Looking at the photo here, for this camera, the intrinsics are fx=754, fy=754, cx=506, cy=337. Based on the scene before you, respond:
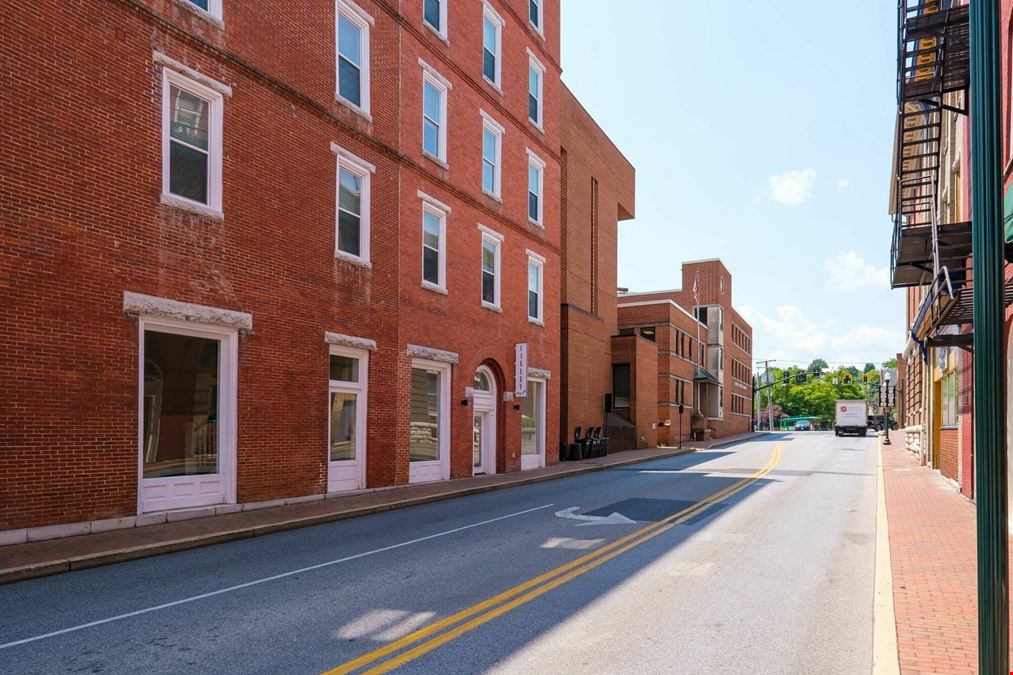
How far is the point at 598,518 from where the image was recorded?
1306 cm

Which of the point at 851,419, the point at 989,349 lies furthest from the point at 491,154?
the point at 851,419

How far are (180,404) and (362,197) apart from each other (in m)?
6.97

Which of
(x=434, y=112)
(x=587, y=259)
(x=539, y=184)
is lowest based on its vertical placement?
(x=587, y=259)

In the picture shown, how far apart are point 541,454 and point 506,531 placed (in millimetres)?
15196

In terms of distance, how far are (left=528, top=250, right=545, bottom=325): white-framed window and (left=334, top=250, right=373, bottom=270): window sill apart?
9.99 m

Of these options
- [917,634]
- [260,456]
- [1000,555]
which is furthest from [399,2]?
[1000,555]

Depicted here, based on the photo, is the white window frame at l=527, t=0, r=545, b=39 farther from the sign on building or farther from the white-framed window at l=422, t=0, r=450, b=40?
the sign on building

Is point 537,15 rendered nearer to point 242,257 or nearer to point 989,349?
point 242,257

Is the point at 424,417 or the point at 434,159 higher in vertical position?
the point at 434,159

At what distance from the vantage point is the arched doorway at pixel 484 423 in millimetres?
22938

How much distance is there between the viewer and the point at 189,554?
392 inches

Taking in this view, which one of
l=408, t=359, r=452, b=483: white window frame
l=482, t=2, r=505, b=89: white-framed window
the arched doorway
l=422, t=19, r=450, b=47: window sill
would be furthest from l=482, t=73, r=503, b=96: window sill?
l=408, t=359, r=452, b=483: white window frame

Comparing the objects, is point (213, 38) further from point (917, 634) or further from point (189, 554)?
point (917, 634)

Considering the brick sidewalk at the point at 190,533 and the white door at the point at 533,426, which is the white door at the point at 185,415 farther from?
the white door at the point at 533,426
